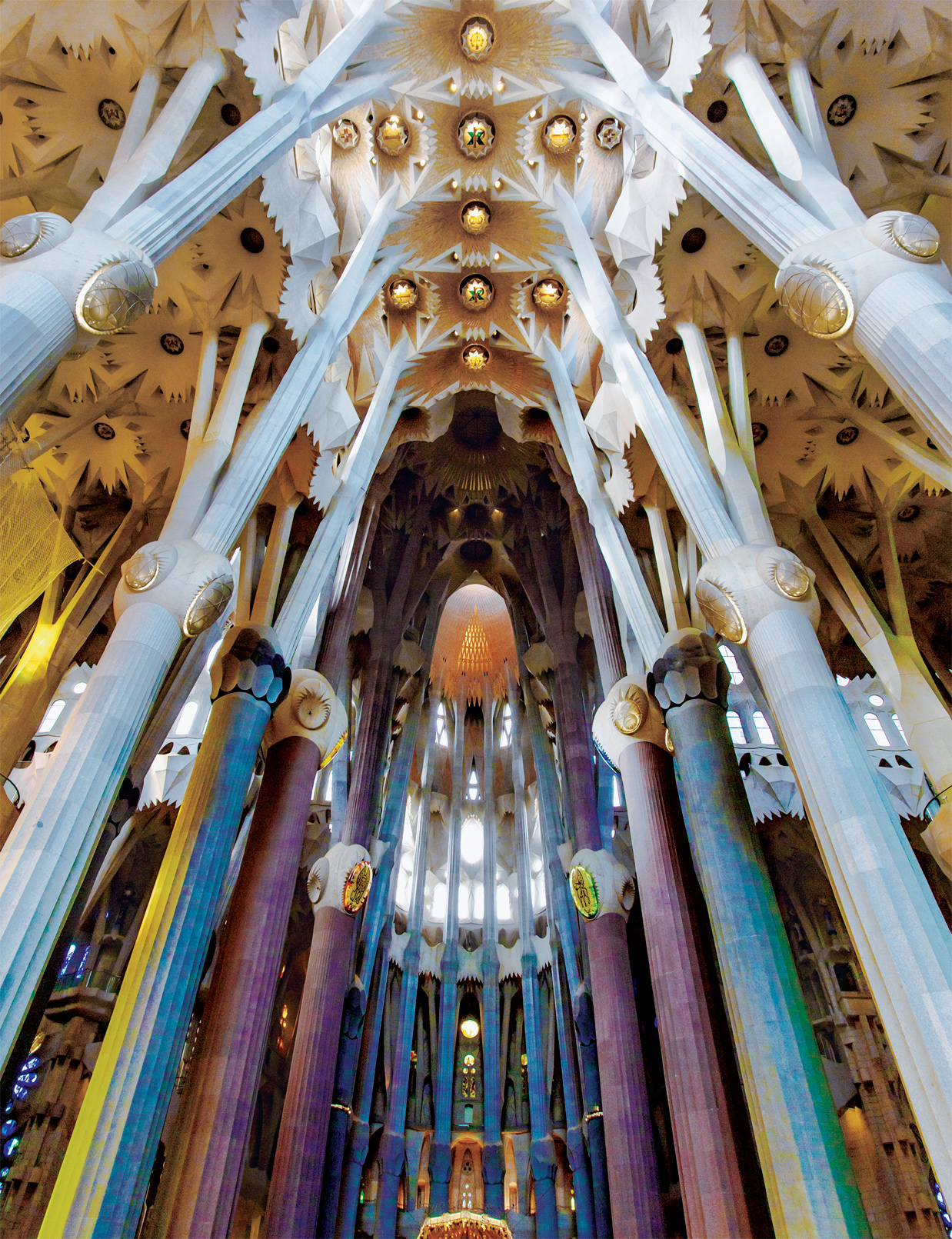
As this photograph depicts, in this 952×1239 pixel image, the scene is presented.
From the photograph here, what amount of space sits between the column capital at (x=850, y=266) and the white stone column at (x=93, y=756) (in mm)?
5813

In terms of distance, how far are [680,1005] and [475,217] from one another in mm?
13499

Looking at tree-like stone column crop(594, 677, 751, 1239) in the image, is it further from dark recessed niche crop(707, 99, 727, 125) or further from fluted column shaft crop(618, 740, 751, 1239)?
dark recessed niche crop(707, 99, 727, 125)

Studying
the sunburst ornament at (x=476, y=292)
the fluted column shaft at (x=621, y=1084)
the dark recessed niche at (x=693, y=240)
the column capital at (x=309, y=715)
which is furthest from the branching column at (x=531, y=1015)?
the dark recessed niche at (x=693, y=240)

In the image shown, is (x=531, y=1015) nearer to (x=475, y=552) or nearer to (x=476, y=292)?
(x=475, y=552)

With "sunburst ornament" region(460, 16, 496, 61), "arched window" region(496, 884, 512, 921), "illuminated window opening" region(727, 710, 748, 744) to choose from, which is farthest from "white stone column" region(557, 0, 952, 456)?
"arched window" region(496, 884, 512, 921)

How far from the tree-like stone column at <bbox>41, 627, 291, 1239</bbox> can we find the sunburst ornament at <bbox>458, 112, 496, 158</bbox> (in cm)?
974

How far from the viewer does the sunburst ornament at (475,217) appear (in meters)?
14.8

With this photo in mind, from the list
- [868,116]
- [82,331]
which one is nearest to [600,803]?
[868,116]

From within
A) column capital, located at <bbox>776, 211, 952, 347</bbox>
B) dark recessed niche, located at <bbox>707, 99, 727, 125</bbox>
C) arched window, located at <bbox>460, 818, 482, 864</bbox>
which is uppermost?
arched window, located at <bbox>460, 818, 482, 864</bbox>

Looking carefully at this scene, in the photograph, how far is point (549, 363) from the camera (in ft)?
52.0

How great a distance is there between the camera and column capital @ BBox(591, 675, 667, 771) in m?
11.4

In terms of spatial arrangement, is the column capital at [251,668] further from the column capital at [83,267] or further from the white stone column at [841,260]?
the white stone column at [841,260]

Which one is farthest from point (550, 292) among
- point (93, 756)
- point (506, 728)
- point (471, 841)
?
point (471, 841)

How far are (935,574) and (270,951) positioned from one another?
1174 centimetres
